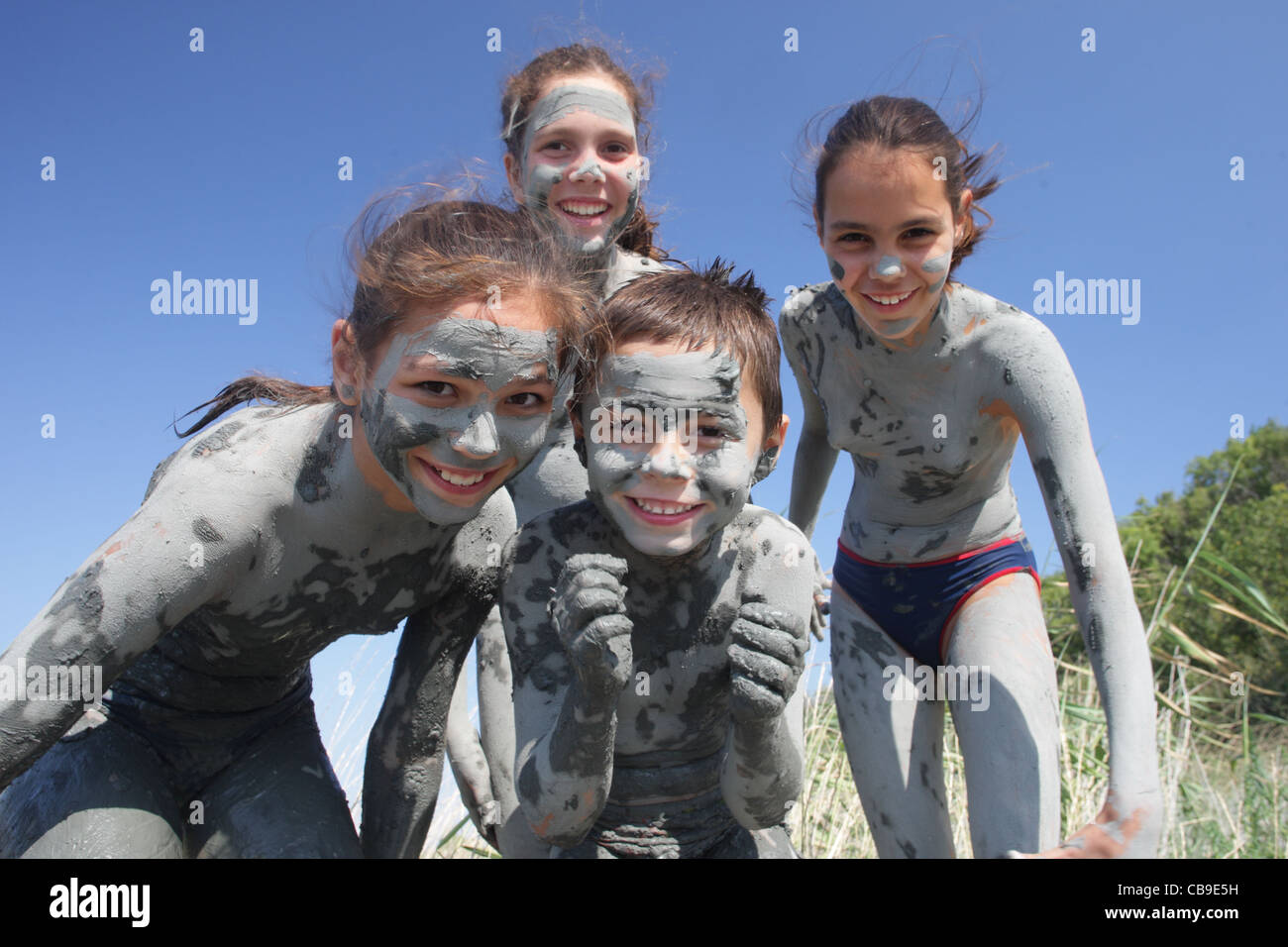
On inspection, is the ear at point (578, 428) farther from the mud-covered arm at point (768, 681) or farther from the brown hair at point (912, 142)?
the brown hair at point (912, 142)

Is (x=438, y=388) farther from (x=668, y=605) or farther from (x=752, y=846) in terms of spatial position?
(x=752, y=846)

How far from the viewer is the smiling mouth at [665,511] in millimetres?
2434

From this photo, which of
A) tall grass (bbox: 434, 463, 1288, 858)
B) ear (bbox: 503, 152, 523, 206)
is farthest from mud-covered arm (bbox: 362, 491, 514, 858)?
tall grass (bbox: 434, 463, 1288, 858)

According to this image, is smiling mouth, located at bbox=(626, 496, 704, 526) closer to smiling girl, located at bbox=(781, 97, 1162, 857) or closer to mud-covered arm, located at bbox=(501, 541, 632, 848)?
mud-covered arm, located at bbox=(501, 541, 632, 848)

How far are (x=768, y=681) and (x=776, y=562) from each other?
0.52 metres

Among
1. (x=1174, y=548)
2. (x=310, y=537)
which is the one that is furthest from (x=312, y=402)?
(x=1174, y=548)

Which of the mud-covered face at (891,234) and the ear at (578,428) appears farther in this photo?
the mud-covered face at (891,234)

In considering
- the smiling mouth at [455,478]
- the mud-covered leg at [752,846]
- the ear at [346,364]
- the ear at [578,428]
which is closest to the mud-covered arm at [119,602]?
the ear at [346,364]

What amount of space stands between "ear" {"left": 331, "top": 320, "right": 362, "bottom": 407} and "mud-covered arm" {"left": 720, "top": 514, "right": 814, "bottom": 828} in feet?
3.67

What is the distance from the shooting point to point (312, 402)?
3.00 metres

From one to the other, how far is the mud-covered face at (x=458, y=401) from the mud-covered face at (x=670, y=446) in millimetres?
195
